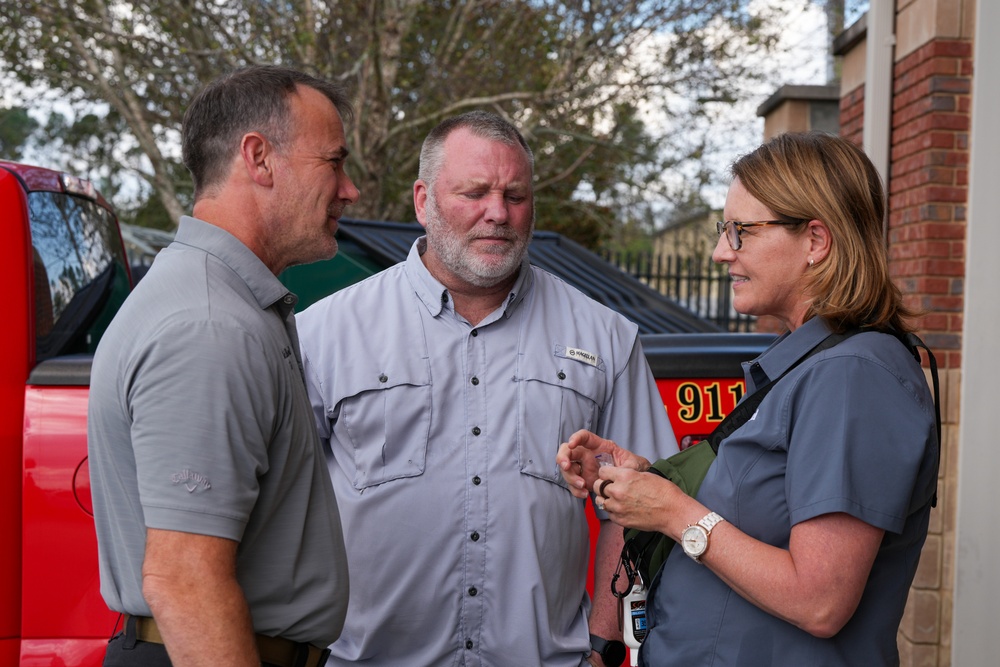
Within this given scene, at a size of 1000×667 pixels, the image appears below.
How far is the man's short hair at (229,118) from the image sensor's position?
1926 mm

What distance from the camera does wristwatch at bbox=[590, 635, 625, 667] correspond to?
103 inches

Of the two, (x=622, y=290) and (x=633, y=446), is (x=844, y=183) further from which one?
(x=622, y=290)

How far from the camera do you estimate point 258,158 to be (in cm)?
193

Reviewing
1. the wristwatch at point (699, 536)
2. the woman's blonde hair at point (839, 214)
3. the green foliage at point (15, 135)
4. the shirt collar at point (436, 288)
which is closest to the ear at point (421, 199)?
the shirt collar at point (436, 288)

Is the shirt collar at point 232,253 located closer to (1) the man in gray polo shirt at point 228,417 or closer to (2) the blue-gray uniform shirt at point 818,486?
(1) the man in gray polo shirt at point 228,417

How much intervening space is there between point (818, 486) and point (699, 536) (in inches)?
9.8

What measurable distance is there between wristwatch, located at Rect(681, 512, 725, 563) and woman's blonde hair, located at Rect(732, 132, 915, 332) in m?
0.44

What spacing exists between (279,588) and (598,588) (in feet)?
3.71

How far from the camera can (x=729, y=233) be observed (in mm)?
2160

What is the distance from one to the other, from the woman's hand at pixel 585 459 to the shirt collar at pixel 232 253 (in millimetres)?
754

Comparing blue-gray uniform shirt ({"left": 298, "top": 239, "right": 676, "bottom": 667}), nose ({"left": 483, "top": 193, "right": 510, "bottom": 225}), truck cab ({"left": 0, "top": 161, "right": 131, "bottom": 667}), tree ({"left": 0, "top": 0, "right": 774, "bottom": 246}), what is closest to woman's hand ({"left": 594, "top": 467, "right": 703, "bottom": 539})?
blue-gray uniform shirt ({"left": 298, "top": 239, "right": 676, "bottom": 667})

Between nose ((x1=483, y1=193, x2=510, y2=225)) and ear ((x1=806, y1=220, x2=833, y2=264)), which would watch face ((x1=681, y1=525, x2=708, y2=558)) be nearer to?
ear ((x1=806, y1=220, x2=833, y2=264))

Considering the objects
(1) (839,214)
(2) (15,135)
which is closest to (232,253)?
(1) (839,214)

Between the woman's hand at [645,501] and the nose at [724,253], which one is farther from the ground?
the nose at [724,253]
